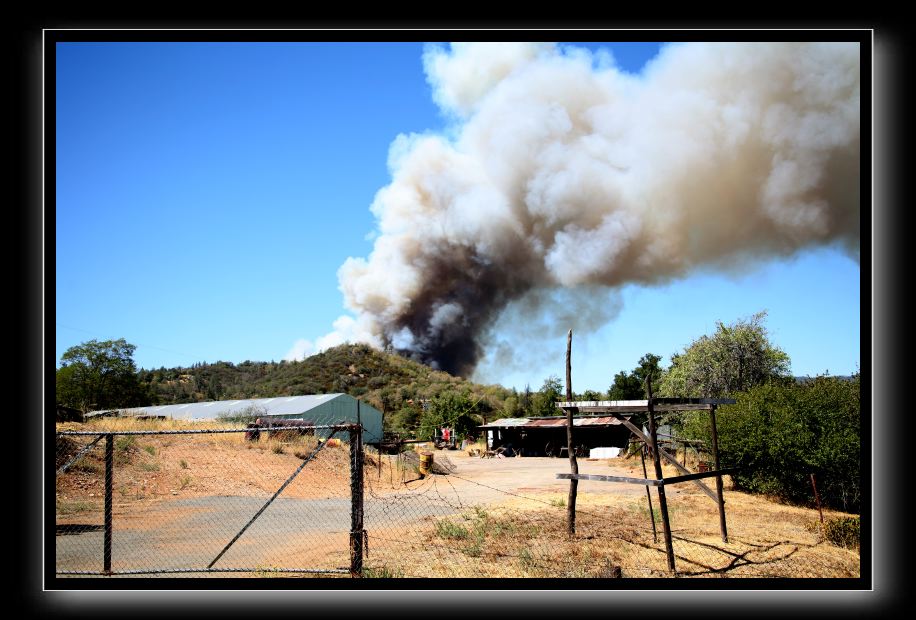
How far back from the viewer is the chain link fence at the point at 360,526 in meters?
7.83

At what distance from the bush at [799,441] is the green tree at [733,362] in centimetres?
A: 1741

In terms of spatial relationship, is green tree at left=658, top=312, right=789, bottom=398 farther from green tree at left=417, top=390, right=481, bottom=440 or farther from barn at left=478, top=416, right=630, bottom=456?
green tree at left=417, top=390, right=481, bottom=440

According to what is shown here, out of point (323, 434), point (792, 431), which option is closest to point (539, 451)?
point (323, 434)

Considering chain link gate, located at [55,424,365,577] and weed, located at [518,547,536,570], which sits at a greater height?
weed, located at [518,547,536,570]

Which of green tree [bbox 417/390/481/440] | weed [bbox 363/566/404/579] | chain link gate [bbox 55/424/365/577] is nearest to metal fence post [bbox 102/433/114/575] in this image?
chain link gate [bbox 55/424/365/577]

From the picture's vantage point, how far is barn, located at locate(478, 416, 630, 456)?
4047 centimetres

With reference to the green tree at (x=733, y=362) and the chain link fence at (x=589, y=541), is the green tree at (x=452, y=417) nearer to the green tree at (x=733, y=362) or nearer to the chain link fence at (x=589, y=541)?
the green tree at (x=733, y=362)

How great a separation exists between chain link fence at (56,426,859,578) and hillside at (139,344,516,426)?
43.2 m

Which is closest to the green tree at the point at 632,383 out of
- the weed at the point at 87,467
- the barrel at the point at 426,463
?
the barrel at the point at 426,463

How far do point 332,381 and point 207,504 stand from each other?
57763 millimetres

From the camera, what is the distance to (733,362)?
33875mm
